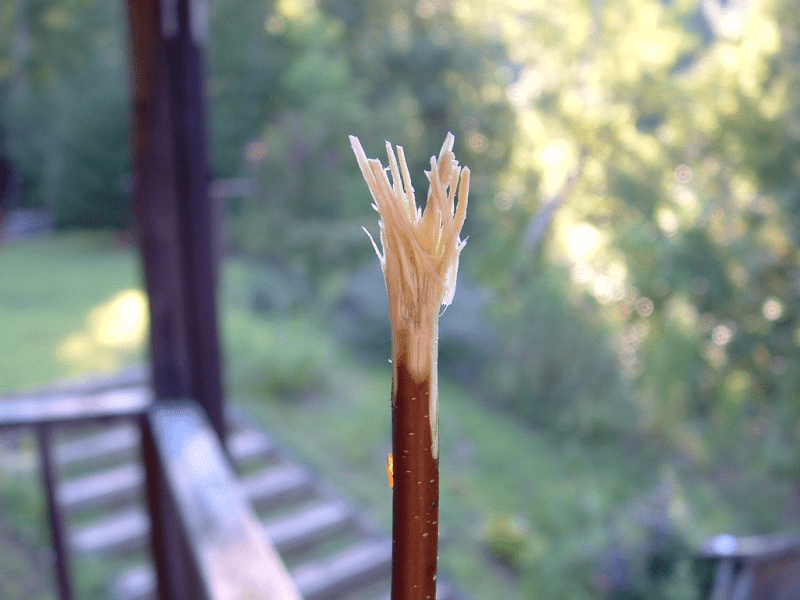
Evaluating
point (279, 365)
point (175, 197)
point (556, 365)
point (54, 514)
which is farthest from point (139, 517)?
point (556, 365)

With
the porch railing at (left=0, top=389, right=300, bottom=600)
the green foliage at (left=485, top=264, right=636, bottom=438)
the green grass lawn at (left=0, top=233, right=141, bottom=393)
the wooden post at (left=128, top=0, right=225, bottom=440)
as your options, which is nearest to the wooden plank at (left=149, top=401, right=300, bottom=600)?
the porch railing at (left=0, top=389, right=300, bottom=600)

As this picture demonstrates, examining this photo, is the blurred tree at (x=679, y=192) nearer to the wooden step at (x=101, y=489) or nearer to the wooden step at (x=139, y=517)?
the wooden step at (x=139, y=517)

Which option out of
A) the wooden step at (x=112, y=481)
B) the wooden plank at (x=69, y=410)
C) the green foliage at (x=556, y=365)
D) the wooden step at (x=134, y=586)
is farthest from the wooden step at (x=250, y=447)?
the wooden plank at (x=69, y=410)

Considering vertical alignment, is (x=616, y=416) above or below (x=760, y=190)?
below

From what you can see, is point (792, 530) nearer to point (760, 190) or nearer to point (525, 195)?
point (760, 190)

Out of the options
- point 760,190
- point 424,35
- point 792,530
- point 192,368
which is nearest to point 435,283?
point 192,368

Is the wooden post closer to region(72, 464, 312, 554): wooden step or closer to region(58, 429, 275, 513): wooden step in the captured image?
region(72, 464, 312, 554): wooden step
